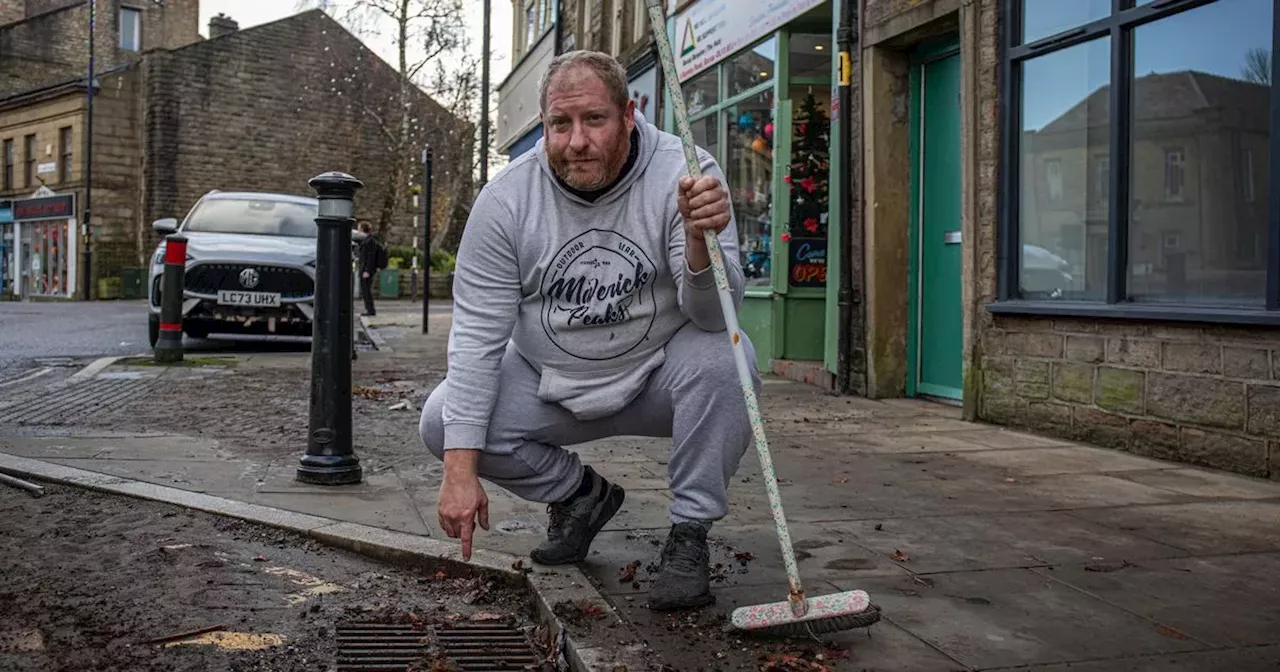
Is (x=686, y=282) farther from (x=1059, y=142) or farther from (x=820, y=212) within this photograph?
(x=820, y=212)

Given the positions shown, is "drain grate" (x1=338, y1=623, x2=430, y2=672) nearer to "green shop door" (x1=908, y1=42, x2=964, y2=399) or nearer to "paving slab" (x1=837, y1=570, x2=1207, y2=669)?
"paving slab" (x1=837, y1=570, x2=1207, y2=669)

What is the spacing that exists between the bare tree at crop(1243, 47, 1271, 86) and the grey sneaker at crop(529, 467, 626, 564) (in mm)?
4127

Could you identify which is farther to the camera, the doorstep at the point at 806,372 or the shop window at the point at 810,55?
the shop window at the point at 810,55

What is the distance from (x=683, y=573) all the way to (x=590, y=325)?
77 centimetres

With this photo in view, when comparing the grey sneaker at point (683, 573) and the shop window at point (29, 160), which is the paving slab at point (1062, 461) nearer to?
the grey sneaker at point (683, 573)

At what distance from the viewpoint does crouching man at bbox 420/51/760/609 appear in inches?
125

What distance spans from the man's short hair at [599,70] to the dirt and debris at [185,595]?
1.50 m

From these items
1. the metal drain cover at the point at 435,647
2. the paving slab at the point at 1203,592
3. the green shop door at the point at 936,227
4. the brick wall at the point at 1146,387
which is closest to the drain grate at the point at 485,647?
the metal drain cover at the point at 435,647

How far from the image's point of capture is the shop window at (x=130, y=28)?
45719 millimetres

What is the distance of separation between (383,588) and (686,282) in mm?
1368

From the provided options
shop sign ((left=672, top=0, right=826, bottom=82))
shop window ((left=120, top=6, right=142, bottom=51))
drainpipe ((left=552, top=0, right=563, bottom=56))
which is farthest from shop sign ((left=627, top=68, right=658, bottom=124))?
shop window ((left=120, top=6, right=142, bottom=51))

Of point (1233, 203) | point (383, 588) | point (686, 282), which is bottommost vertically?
point (383, 588)

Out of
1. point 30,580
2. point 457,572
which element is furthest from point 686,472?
point 30,580

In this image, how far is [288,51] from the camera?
3862 cm
